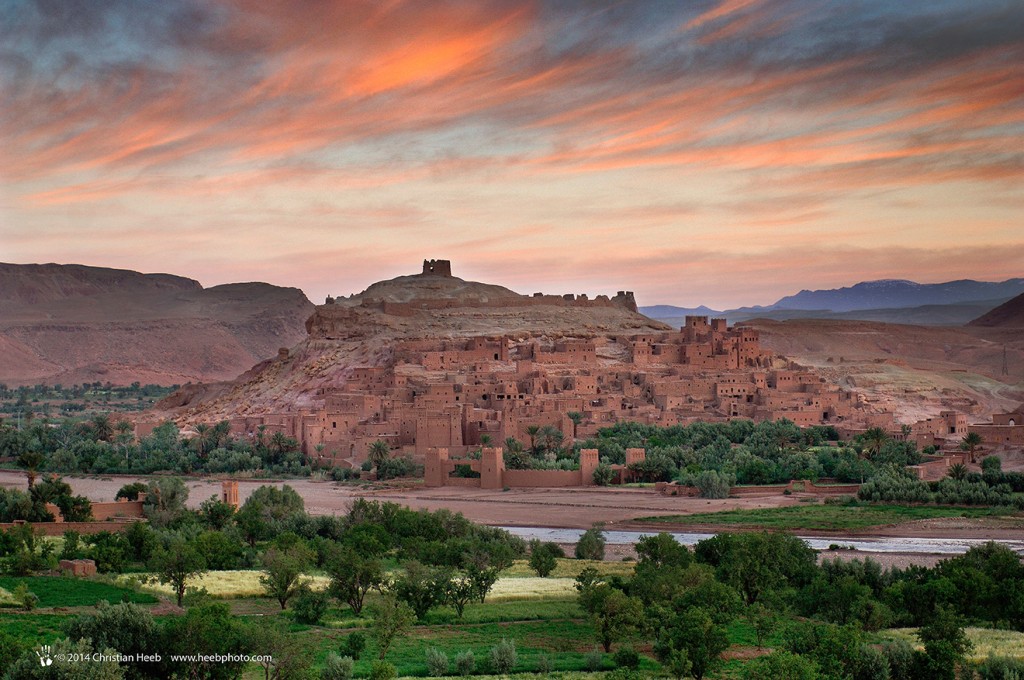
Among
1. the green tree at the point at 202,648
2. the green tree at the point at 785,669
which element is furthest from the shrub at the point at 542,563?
the green tree at the point at 202,648

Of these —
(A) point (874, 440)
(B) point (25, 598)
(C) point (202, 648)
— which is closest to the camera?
(C) point (202, 648)

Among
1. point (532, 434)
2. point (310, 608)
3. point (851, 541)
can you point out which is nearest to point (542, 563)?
point (310, 608)

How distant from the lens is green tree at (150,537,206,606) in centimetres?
2703

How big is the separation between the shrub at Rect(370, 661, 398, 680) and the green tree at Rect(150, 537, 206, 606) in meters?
7.28

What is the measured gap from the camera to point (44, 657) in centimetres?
1702

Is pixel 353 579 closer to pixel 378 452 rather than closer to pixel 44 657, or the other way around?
pixel 44 657

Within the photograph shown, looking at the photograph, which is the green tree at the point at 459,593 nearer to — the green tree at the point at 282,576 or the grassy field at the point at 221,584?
the grassy field at the point at 221,584

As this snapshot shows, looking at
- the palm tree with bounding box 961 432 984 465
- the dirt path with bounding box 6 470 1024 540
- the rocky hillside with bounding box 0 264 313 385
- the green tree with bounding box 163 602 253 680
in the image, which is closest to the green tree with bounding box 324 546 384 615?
the green tree with bounding box 163 602 253 680

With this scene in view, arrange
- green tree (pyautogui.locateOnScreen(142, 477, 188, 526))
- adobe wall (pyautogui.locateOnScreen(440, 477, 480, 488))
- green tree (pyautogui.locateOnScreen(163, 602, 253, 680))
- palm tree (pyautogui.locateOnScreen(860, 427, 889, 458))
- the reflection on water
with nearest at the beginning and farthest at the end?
green tree (pyautogui.locateOnScreen(163, 602, 253, 680))
the reflection on water
green tree (pyautogui.locateOnScreen(142, 477, 188, 526))
adobe wall (pyautogui.locateOnScreen(440, 477, 480, 488))
palm tree (pyautogui.locateOnScreen(860, 427, 889, 458))

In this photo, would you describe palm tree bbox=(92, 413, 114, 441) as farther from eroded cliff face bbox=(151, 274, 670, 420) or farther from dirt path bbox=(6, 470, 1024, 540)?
dirt path bbox=(6, 470, 1024, 540)

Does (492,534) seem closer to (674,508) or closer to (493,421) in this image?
(674,508)

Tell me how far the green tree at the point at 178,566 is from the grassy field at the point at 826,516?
15.5m

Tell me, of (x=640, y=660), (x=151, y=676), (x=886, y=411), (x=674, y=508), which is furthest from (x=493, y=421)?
(x=151, y=676)

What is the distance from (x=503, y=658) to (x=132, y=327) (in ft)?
→ 465
